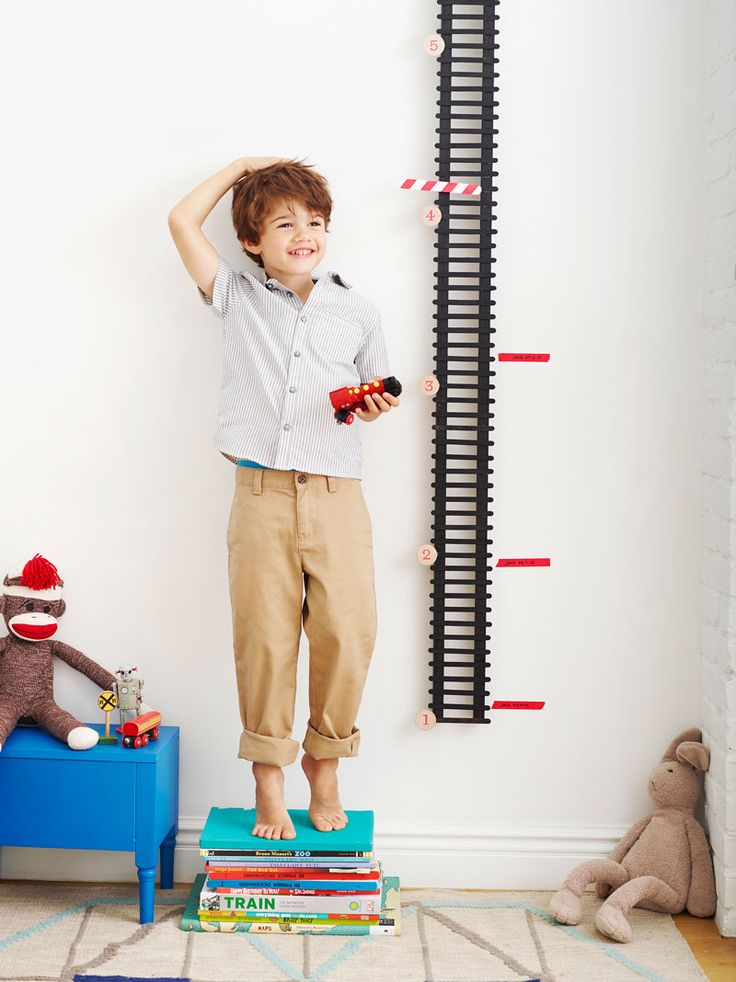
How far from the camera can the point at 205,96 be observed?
7.26ft

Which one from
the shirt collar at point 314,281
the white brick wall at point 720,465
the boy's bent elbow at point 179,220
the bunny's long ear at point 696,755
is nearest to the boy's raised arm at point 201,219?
the boy's bent elbow at point 179,220

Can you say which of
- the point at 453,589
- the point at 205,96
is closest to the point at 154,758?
the point at 453,589

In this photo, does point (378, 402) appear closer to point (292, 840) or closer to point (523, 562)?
point (523, 562)

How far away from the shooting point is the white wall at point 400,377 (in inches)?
87.0

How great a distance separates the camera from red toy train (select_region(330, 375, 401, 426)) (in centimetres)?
198

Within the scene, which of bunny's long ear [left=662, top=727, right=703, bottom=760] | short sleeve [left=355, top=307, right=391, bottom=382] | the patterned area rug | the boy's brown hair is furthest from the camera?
bunny's long ear [left=662, top=727, right=703, bottom=760]

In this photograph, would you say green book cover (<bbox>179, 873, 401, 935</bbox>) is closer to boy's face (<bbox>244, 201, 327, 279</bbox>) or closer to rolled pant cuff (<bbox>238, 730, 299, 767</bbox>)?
rolled pant cuff (<bbox>238, 730, 299, 767</bbox>)

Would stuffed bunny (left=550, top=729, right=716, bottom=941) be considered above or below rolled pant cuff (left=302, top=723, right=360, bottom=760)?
Result: below

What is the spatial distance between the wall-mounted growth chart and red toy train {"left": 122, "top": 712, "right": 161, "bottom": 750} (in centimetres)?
56

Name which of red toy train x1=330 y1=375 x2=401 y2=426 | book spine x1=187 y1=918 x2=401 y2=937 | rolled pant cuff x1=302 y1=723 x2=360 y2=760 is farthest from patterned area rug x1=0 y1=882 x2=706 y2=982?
red toy train x1=330 y1=375 x2=401 y2=426

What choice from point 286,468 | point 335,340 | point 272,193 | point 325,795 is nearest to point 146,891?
point 325,795

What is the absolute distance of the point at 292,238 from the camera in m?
2.06

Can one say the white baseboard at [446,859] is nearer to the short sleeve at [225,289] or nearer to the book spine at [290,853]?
the book spine at [290,853]

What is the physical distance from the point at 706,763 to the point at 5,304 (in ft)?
5.75
